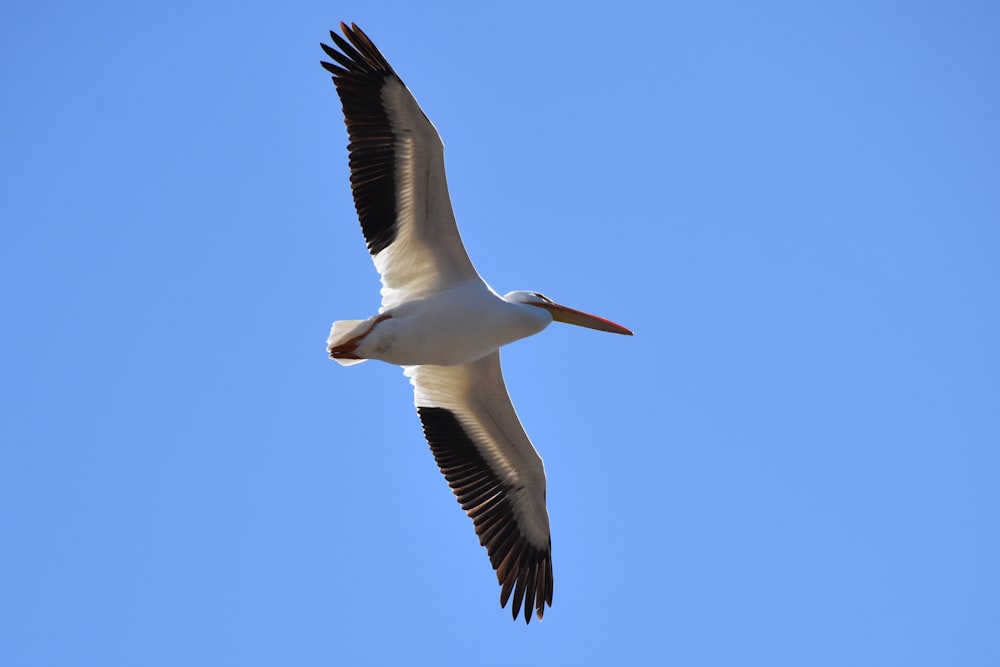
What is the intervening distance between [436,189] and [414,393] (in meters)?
2.14

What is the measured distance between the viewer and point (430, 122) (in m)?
9.21

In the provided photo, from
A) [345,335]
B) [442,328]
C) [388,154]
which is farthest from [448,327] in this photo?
[388,154]

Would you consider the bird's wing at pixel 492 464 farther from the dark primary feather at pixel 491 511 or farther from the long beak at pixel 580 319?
the long beak at pixel 580 319

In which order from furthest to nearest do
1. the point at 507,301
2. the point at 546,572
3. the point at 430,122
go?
the point at 546,572 → the point at 507,301 → the point at 430,122

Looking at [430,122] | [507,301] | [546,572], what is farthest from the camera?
[546,572]

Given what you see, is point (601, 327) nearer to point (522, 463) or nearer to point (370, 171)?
point (522, 463)

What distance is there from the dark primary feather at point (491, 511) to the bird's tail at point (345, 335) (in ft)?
4.32

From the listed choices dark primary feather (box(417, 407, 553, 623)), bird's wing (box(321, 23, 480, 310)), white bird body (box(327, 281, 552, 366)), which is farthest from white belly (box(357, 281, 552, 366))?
dark primary feather (box(417, 407, 553, 623))

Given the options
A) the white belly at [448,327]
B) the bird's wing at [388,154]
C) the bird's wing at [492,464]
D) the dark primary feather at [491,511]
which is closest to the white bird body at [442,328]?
the white belly at [448,327]

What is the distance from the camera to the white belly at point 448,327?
9.51m

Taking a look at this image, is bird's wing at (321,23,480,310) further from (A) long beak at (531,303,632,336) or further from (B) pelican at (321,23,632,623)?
(A) long beak at (531,303,632,336)

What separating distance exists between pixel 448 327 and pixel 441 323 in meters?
0.06

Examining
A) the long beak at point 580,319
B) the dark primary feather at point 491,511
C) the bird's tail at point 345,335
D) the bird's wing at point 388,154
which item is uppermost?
the bird's wing at point 388,154

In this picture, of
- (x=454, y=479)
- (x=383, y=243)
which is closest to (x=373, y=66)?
(x=383, y=243)
